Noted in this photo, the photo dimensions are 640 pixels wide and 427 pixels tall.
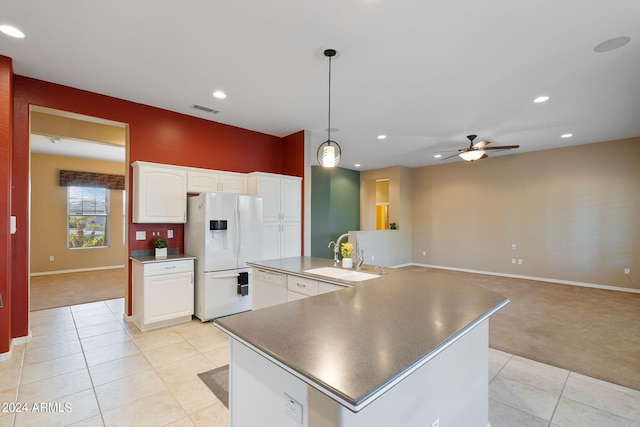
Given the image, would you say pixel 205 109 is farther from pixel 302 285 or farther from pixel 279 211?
pixel 302 285

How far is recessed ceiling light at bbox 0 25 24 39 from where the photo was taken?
2.38m

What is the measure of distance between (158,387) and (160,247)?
1.94 m

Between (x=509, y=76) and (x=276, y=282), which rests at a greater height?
(x=509, y=76)

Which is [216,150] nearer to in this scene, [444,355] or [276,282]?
[276,282]

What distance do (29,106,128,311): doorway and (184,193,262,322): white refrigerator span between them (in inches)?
98.2

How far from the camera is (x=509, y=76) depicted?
315cm

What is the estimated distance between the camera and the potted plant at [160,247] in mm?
3837

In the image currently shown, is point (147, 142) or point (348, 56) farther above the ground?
point (348, 56)

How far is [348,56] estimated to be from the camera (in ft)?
9.07

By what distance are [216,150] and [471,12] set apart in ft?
12.2

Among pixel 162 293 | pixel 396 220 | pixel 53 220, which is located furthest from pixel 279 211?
pixel 53 220

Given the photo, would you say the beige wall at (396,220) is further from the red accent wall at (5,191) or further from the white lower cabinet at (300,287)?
the red accent wall at (5,191)

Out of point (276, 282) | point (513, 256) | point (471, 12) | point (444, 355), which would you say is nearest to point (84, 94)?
point (276, 282)

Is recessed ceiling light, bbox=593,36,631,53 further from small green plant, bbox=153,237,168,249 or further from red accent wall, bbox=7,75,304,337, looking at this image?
small green plant, bbox=153,237,168,249
